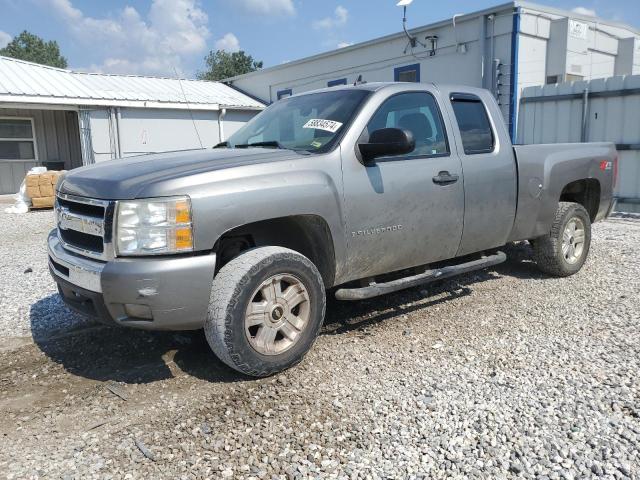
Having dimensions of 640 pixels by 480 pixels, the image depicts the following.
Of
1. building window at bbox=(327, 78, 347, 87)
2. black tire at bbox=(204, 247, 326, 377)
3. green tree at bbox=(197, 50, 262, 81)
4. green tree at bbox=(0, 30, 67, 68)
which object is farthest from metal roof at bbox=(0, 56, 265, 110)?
green tree at bbox=(0, 30, 67, 68)

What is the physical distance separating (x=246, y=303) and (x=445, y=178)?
6.65 ft

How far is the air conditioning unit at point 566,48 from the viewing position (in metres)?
12.8

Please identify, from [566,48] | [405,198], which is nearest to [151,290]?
[405,198]

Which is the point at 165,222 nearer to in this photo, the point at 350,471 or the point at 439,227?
A: the point at 350,471

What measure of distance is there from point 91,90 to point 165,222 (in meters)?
Result: 17.0

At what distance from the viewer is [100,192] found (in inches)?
129

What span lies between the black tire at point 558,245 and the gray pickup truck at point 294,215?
1.31 feet

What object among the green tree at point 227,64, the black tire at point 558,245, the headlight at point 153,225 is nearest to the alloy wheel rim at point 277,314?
the headlight at point 153,225

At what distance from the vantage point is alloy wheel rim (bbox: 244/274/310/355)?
135 inches

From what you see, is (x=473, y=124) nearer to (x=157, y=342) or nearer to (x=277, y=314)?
(x=277, y=314)

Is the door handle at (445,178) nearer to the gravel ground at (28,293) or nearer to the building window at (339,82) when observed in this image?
the gravel ground at (28,293)

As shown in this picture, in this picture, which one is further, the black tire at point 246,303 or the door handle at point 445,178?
the door handle at point 445,178

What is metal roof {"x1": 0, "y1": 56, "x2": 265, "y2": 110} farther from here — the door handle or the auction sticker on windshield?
the door handle

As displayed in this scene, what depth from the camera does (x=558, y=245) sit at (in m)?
5.71
